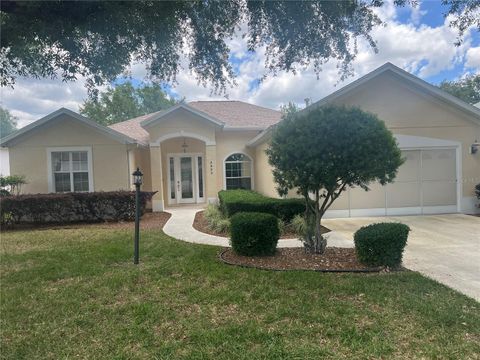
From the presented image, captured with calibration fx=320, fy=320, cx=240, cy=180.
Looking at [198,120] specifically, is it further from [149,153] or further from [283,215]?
[283,215]

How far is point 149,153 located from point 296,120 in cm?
1102

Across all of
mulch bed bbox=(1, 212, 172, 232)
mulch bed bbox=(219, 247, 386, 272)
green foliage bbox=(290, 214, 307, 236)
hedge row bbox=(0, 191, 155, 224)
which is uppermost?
hedge row bbox=(0, 191, 155, 224)

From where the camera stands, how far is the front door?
16.8m

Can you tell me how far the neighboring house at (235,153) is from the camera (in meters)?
11.7

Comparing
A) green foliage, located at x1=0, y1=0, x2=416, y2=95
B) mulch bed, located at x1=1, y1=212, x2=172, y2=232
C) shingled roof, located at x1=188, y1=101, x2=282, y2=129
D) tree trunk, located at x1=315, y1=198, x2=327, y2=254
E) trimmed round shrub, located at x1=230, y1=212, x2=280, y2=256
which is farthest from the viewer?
shingled roof, located at x1=188, y1=101, x2=282, y2=129

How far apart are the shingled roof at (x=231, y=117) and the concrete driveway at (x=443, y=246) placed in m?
7.62

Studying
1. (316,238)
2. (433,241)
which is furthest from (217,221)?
(433,241)

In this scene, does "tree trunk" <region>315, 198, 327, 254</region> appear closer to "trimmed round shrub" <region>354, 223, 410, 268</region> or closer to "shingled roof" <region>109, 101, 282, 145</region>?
"trimmed round shrub" <region>354, 223, 410, 268</region>

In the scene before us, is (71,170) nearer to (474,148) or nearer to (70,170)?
(70,170)

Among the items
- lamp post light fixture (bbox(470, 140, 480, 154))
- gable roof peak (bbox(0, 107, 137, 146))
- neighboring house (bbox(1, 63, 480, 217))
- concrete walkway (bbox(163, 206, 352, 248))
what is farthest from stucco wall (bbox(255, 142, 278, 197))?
lamp post light fixture (bbox(470, 140, 480, 154))

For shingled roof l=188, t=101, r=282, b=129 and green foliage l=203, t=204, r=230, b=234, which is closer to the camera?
green foliage l=203, t=204, r=230, b=234

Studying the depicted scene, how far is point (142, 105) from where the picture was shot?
44.7 m

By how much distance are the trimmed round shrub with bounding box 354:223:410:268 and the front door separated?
1202 cm

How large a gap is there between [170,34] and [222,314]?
4958 mm
